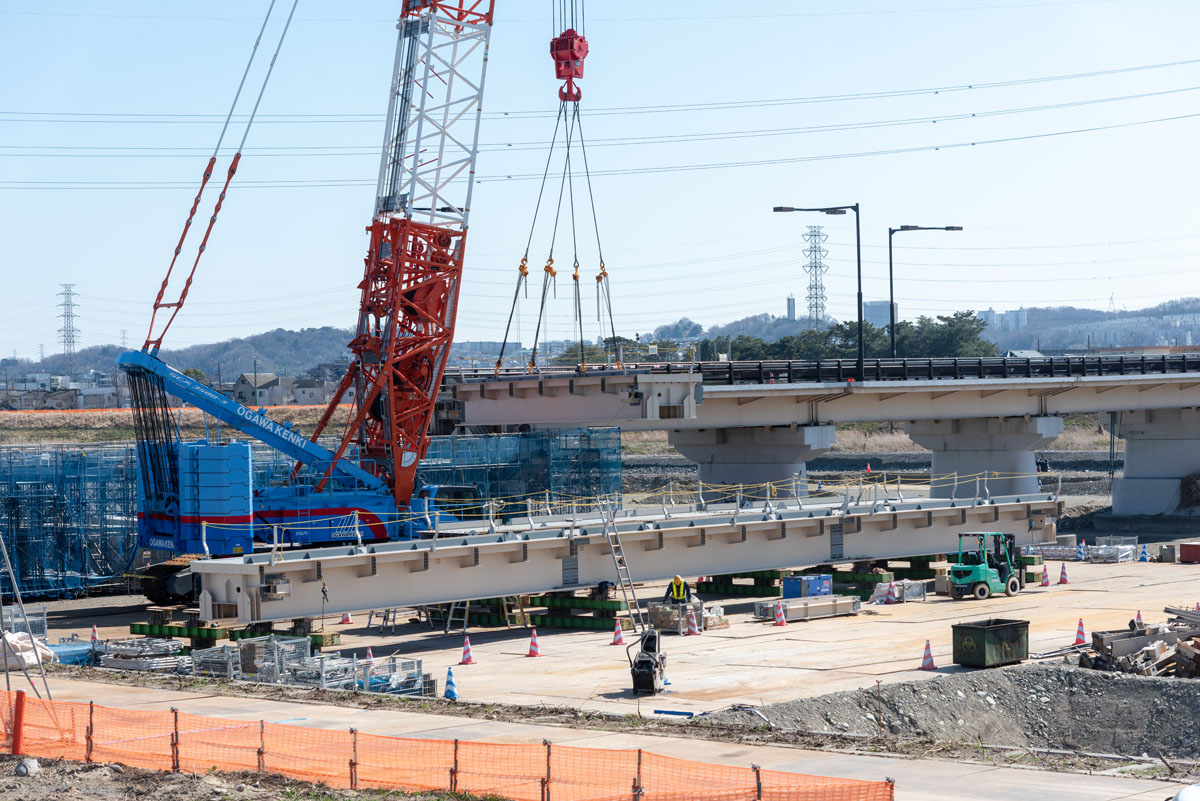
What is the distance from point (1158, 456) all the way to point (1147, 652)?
45.0 m

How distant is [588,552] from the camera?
111 ft

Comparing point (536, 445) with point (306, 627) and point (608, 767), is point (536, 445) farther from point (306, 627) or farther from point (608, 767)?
point (608, 767)

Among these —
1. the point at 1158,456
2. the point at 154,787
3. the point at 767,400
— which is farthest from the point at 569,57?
the point at 1158,456

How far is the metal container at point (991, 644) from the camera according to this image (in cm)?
2539

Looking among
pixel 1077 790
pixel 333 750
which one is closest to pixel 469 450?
pixel 333 750

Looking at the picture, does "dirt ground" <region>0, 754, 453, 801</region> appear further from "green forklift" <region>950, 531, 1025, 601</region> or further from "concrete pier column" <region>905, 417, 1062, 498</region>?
"concrete pier column" <region>905, 417, 1062, 498</region>

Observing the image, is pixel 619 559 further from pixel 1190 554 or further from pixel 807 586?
pixel 1190 554

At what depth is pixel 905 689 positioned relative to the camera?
2267cm

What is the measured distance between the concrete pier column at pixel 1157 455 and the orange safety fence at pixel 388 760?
185 feet

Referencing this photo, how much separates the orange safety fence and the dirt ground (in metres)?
0.29

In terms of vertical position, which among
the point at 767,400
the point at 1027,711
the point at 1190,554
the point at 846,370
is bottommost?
the point at 1190,554

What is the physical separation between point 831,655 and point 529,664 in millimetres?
6322

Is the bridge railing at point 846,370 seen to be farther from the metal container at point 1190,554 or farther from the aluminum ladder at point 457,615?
the aluminum ladder at point 457,615

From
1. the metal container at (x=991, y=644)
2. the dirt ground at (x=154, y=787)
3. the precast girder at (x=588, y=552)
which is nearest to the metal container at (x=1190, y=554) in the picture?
the precast girder at (x=588, y=552)
